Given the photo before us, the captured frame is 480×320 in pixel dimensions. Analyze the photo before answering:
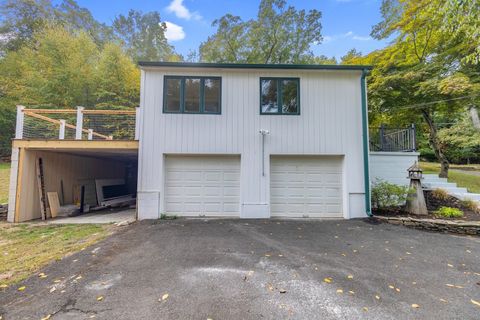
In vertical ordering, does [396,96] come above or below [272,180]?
above

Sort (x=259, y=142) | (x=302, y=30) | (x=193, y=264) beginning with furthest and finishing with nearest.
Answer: (x=302, y=30), (x=259, y=142), (x=193, y=264)

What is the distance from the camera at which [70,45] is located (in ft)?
52.4

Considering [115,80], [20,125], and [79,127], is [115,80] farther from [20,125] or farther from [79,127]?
[79,127]

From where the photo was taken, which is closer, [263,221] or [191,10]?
[263,221]

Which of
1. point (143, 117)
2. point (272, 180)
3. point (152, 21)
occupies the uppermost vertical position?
point (152, 21)

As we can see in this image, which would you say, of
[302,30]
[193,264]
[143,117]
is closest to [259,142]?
[143,117]

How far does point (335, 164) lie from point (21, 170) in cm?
1004

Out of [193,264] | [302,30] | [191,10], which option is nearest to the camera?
[193,264]

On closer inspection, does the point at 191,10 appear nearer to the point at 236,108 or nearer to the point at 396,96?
the point at 236,108

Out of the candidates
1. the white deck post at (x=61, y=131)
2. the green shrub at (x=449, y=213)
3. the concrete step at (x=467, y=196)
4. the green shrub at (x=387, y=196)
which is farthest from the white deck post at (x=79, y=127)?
the concrete step at (x=467, y=196)

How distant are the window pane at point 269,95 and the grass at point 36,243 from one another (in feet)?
18.9

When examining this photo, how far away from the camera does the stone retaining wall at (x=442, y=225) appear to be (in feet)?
17.9

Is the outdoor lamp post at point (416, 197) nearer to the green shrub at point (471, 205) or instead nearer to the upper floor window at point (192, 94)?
the green shrub at point (471, 205)

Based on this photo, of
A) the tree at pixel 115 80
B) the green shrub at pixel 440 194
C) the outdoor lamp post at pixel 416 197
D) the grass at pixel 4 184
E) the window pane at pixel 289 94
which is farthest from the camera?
the tree at pixel 115 80
